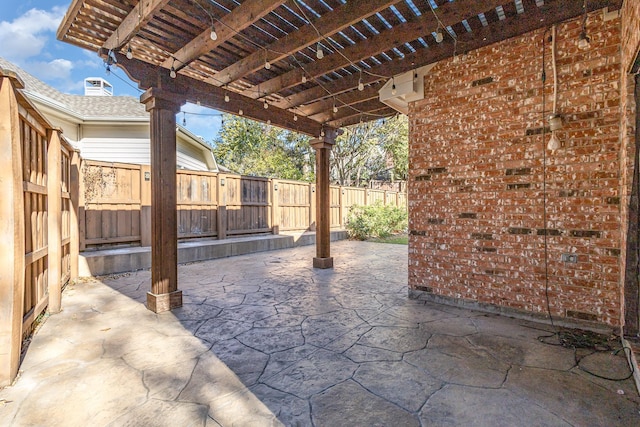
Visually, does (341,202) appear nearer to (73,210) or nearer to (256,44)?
(73,210)

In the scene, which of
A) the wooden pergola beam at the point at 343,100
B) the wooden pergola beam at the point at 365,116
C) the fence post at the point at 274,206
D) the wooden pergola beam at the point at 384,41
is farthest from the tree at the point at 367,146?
the wooden pergola beam at the point at 384,41

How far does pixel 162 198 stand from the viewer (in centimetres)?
344

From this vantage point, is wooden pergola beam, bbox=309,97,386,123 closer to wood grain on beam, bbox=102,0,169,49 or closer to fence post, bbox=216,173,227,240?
wood grain on beam, bbox=102,0,169,49

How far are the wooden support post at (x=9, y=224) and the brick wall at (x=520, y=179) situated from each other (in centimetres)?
368

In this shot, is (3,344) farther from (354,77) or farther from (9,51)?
(9,51)

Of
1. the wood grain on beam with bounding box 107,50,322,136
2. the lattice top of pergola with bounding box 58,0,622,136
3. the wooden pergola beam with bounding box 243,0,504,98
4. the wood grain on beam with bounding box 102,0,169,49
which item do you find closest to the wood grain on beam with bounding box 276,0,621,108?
the lattice top of pergola with bounding box 58,0,622,136

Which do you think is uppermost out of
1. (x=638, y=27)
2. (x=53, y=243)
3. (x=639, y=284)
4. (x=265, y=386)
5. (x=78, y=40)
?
(x=78, y=40)

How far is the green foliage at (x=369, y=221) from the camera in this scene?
10.9m

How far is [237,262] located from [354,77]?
14.2ft

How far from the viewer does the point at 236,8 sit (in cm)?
276

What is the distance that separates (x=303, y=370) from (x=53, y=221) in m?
3.06

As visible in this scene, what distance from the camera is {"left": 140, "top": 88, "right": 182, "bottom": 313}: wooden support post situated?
3.42 metres

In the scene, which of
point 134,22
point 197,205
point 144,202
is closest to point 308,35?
point 134,22

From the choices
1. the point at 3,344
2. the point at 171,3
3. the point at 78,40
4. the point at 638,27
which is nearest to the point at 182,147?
the point at 78,40
